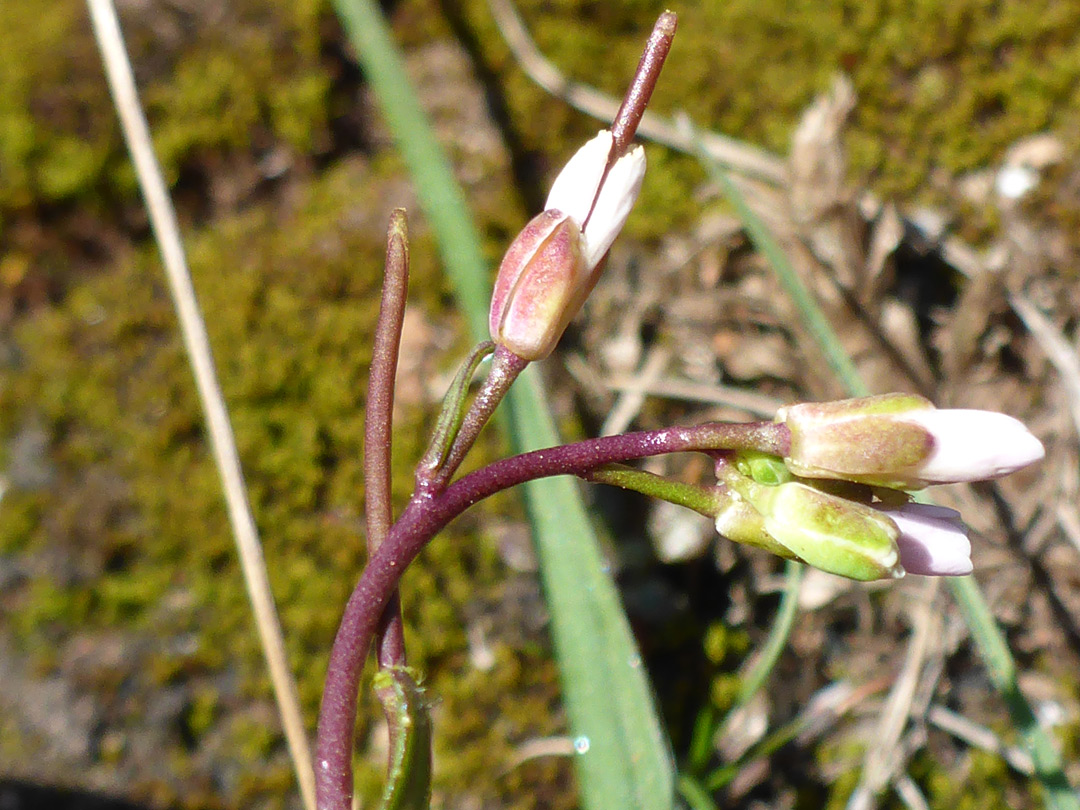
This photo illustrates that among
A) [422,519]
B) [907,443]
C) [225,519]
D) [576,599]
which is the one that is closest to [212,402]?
[225,519]

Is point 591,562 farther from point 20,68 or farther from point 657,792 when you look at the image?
point 20,68

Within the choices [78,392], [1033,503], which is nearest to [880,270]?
[1033,503]

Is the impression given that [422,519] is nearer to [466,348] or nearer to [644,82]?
[644,82]

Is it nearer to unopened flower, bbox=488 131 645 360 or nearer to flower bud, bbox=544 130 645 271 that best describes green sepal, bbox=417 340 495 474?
unopened flower, bbox=488 131 645 360

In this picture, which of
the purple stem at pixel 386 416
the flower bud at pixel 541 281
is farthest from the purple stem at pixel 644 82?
the purple stem at pixel 386 416

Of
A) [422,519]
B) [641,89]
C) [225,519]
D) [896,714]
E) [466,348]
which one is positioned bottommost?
[896,714]

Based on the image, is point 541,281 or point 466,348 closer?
point 541,281

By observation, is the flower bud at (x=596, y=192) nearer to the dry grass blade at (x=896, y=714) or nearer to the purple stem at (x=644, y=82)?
the purple stem at (x=644, y=82)
